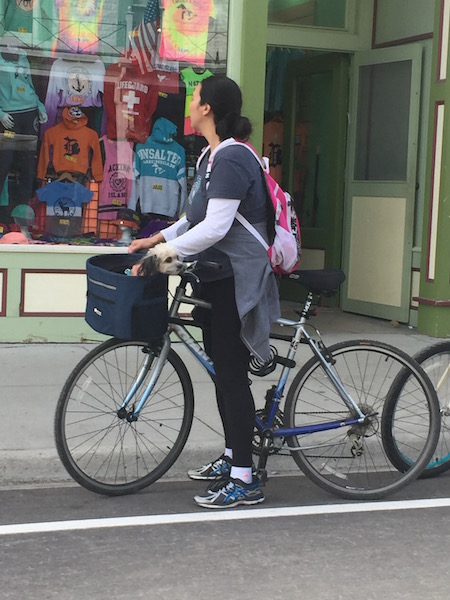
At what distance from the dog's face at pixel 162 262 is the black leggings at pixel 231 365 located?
0.96 feet

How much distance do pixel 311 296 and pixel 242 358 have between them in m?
0.49

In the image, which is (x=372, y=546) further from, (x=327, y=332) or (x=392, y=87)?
(x=392, y=87)

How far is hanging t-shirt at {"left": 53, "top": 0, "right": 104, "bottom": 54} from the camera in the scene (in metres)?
8.21

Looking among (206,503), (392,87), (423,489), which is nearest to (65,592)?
(206,503)

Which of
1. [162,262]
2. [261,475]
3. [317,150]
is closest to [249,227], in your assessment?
[162,262]

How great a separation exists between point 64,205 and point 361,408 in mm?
4219

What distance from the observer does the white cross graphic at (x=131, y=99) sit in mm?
8484

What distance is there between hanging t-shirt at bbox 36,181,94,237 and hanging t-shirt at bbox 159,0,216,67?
135 centimetres

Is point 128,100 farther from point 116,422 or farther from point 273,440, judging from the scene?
point 273,440

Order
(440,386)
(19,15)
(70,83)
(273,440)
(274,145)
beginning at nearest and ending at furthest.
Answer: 1. (273,440)
2. (440,386)
3. (19,15)
4. (70,83)
5. (274,145)

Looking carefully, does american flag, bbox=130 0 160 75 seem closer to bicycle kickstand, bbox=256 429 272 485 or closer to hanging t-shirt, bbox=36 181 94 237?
hanging t-shirt, bbox=36 181 94 237

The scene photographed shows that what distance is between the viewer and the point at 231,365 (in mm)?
4680

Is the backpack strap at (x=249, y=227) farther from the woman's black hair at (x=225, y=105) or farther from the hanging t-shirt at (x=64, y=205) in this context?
the hanging t-shirt at (x=64, y=205)

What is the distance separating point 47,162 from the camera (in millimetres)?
8359
